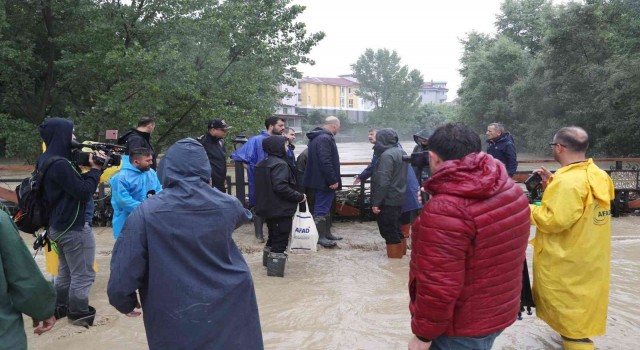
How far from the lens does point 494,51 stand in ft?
115

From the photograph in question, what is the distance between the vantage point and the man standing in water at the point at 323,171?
23.0ft

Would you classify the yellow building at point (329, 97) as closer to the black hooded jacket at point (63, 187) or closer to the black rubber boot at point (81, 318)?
the black rubber boot at point (81, 318)

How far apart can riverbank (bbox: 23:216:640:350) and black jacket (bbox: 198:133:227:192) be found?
1.05 m

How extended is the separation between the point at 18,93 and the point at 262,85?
28.5 feet

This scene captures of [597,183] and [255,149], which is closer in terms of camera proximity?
[597,183]

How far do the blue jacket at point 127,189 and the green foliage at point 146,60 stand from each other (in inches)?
423

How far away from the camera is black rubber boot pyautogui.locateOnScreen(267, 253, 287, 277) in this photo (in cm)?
575

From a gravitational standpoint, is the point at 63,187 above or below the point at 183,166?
below

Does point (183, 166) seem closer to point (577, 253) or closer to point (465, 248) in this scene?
point (465, 248)

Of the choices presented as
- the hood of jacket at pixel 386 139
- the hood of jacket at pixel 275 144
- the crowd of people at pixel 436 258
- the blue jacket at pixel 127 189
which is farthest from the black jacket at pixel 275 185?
the crowd of people at pixel 436 258

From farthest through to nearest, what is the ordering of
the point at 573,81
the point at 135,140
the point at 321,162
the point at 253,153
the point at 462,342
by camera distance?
the point at 573,81, the point at 253,153, the point at 321,162, the point at 135,140, the point at 462,342

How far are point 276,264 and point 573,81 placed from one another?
2607 cm

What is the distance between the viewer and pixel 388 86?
83.1 metres

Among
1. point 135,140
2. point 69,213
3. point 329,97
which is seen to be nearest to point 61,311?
point 69,213
